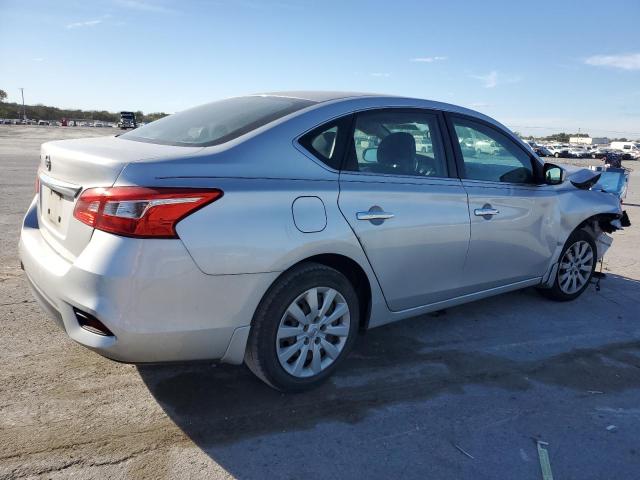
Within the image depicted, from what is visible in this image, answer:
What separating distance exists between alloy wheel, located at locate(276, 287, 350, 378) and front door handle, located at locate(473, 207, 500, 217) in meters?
1.28

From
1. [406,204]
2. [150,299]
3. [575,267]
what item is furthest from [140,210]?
[575,267]

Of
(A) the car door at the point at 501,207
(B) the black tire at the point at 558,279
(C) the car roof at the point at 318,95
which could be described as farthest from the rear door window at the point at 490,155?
(B) the black tire at the point at 558,279

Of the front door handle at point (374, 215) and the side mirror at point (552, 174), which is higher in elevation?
the side mirror at point (552, 174)

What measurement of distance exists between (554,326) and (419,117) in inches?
85.2

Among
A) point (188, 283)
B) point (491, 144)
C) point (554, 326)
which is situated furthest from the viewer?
point (554, 326)

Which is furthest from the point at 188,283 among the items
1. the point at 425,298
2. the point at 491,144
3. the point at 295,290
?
the point at 491,144

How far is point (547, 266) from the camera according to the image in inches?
181

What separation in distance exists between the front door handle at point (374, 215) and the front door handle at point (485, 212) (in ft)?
2.86

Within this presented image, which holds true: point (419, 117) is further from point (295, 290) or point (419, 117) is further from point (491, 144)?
point (295, 290)

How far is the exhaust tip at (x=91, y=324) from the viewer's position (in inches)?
95.0

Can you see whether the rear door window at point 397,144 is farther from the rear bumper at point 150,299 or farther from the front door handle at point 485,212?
the rear bumper at point 150,299

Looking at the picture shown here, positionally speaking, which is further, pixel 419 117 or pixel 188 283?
pixel 419 117

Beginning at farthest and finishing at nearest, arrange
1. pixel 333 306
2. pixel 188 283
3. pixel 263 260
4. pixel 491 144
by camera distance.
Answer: pixel 491 144 → pixel 333 306 → pixel 263 260 → pixel 188 283

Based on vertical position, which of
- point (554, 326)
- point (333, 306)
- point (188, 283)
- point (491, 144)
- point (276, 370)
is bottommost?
point (554, 326)
